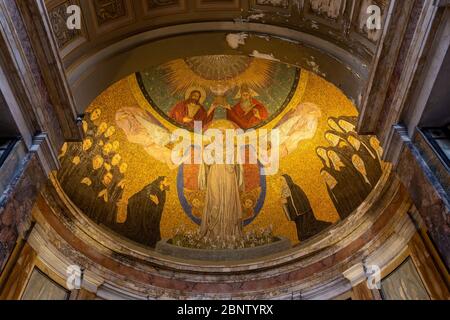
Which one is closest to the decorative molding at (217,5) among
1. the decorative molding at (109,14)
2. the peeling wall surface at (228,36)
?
the peeling wall surface at (228,36)

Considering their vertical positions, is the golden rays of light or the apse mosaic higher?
the golden rays of light

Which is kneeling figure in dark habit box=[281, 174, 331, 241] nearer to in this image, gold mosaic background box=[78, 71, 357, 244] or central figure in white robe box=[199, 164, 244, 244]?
gold mosaic background box=[78, 71, 357, 244]

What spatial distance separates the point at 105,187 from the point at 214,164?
→ 3.13 meters

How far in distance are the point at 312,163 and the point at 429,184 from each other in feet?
20.7

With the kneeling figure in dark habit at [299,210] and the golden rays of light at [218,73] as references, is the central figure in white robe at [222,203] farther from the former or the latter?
the golden rays of light at [218,73]

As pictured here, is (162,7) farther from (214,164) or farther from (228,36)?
(214,164)

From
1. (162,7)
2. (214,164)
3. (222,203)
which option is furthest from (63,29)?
(222,203)

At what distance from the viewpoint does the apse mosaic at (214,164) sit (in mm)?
→ 9695

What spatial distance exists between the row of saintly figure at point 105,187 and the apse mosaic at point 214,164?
3 cm

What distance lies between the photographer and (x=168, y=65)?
1040cm

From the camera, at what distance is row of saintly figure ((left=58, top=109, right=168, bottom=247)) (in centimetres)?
926

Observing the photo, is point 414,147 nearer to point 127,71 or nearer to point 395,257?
point 395,257

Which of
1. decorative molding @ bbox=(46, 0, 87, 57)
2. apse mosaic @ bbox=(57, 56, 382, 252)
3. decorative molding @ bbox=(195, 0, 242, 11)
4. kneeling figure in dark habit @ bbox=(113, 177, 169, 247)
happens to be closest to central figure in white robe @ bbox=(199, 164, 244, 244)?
apse mosaic @ bbox=(57, 56, 382, 252)

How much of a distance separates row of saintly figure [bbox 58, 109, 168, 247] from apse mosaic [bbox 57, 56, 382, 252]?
0.03 meters
